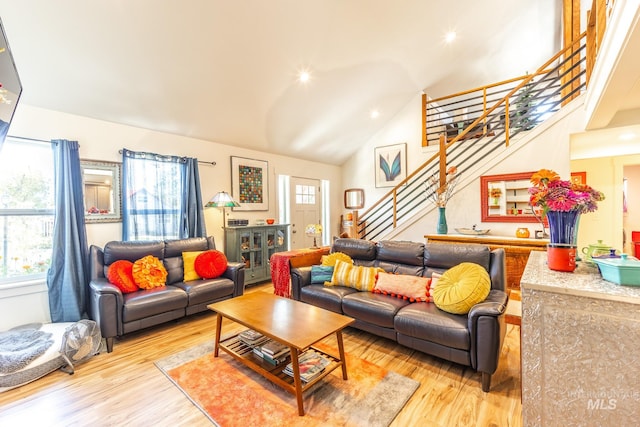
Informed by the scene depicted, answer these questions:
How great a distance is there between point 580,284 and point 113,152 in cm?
445

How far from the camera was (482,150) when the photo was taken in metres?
4.62

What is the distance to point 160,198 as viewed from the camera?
3.82 meters

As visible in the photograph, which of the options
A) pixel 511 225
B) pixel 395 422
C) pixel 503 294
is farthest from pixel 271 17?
pixel 511 225

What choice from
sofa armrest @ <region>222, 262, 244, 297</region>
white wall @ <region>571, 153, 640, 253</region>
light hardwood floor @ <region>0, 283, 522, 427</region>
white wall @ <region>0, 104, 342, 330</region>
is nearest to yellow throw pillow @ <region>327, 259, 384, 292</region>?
light hardwood floor @ <region>0, 283, 522, 427</region>

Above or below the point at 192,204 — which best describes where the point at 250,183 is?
above

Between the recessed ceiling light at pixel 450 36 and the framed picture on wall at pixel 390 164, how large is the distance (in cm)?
196

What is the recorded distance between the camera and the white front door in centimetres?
583

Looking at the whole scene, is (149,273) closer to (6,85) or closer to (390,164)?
(6,85)

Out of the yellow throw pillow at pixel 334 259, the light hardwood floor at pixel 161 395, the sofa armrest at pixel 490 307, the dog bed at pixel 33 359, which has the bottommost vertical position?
the light hardwood floor at pixel 161 395

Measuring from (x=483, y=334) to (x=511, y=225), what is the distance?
9.28ft

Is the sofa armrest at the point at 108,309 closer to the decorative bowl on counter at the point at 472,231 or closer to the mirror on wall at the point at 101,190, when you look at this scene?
the mirror on wall at the point at 101,190

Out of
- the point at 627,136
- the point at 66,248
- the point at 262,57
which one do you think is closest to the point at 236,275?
the point at 66,248

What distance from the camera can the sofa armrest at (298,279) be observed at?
324 cm

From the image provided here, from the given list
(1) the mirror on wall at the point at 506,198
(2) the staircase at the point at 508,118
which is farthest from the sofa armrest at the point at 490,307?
(2) the staircase at the point at 508,118
